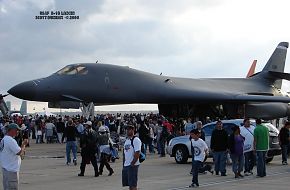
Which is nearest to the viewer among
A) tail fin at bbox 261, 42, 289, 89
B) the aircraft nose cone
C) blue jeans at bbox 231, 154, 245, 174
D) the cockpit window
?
blue jeans at bbox 231, 154, 245, 174

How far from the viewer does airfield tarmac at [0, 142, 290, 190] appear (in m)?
12.2

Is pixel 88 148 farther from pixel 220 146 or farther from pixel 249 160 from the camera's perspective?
pixel 249 160

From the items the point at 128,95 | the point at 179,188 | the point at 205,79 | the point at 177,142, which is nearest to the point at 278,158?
the point at 177,142

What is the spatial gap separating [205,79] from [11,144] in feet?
93.9

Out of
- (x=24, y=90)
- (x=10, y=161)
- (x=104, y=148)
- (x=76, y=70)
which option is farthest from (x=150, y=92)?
(x=10, y=161)

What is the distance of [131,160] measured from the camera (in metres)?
9.75

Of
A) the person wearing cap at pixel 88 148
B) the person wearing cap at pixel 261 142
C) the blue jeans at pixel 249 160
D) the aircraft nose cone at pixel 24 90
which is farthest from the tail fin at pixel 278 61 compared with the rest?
the person wearing cap at pixel 88 148

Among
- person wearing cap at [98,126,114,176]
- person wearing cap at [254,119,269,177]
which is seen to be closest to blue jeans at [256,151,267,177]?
person wearing cap at [254,119,269,177]

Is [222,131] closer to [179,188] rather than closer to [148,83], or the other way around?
[179,188]

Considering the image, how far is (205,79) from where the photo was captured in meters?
36.4

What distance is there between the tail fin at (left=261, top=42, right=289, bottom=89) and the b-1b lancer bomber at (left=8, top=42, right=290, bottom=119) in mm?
2931

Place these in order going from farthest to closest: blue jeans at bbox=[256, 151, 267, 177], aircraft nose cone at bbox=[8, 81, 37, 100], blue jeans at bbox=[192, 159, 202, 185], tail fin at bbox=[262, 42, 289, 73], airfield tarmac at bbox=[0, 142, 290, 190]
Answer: tail fin at bbox=[262, 42, 289, 73] < aircraft nose cone at bbox=[8, 81, 37, 100] < blue jeans at bbox=[256, 151, 267, 177] < airfield tarmac at bbox=[0, 142, 290, 190] < blue jeans at bbox=[192, 159, 202, 185]

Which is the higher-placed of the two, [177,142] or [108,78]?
[108,78]

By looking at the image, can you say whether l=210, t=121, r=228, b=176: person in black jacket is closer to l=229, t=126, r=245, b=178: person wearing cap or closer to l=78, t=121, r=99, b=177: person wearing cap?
l=229, t=126, r=245, b=178: person wearing cap
